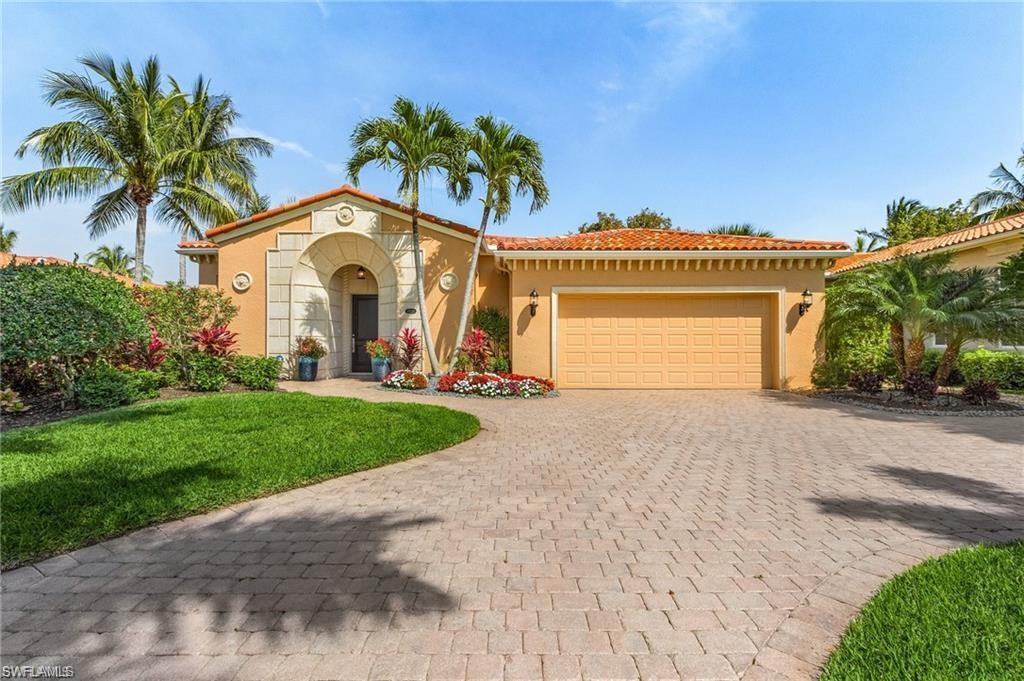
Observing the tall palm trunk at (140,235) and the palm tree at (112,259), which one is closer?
the tall palm trunk at (140,235)

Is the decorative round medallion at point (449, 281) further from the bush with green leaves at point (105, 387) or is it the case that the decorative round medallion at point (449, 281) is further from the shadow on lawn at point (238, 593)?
the shadow on lawn at point (238, 593)

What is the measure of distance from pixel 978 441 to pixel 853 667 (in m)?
7.10

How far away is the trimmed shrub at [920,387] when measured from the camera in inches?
372

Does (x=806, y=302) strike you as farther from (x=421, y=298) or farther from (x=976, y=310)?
(x=421, y=298)

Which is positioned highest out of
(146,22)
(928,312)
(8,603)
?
(146,22)

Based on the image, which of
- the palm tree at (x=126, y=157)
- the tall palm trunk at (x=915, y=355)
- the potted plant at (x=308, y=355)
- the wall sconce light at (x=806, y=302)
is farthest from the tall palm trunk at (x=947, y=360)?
the palm tree at (x=126, y=157)

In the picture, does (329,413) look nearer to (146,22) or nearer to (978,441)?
(146,22)

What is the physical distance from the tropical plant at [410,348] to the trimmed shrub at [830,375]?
37.5ft

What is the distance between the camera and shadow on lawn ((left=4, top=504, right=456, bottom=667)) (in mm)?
2223

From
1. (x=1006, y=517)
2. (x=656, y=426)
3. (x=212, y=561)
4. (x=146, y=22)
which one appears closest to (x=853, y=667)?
(x=1006, y=517)

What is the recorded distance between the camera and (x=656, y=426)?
7.58 m

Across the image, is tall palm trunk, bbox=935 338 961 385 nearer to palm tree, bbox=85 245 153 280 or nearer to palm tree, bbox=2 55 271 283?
palm tree, bbox=2 55 271 283

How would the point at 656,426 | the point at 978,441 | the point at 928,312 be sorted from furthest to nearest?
the point at 928,312
the point at 656,426
the point at 978,441

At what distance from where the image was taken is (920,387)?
373 inches
